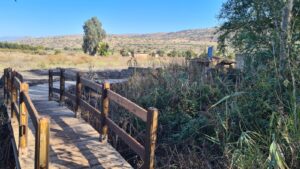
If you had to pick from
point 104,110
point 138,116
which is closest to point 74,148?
point 104,110

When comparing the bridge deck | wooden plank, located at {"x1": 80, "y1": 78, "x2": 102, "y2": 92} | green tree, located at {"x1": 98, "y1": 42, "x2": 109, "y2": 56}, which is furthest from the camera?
green tree, located at {"x1": 98, "y1": 42, "x2": 109, "y2": 56}

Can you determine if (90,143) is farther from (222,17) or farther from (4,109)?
(222,17)

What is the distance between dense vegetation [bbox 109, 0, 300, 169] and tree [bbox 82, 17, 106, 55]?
158 ft

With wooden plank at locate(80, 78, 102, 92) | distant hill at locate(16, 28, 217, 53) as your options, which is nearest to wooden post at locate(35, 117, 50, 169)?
wooden plank at locate(80, 78, 102, 92)

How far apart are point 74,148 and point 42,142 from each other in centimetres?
191

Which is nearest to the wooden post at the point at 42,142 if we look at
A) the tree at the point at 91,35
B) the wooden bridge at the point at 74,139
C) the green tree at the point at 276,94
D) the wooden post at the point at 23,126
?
the wooden bridge at the point at 74,139

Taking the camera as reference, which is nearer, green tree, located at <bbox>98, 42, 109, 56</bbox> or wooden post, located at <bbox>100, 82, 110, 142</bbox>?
wooden post, located at <bbox>100, 82, 110, 142</bbox>

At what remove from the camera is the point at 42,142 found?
3.32 meters

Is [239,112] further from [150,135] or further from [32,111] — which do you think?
[32,111]

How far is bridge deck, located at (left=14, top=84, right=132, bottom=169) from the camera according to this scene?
4609 mm

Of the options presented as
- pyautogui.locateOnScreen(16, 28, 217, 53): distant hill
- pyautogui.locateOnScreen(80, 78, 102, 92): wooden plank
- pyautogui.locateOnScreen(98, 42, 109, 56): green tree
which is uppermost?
pyautogui.locateOnScreen(16, 28, 217, 53): distant hill

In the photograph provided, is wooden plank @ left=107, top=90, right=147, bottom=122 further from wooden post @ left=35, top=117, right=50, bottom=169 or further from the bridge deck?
wooden post @ left=35, top=117, right=50, bottom=169

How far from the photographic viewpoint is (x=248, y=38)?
8609 mm

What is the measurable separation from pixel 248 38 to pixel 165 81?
246 cm
